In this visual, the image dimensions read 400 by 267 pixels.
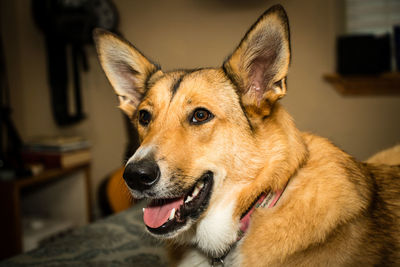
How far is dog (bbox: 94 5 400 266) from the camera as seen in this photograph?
3.42 feet

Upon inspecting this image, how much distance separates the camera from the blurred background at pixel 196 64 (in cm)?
274

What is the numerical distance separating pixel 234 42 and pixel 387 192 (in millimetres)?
2171

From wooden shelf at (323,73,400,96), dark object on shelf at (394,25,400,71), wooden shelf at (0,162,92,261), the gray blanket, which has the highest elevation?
dark object on shelf at (394,25,400,71)

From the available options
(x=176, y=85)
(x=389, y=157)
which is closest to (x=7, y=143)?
(x=176, y=85)

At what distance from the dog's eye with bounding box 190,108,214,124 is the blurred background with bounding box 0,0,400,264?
5.94 feet

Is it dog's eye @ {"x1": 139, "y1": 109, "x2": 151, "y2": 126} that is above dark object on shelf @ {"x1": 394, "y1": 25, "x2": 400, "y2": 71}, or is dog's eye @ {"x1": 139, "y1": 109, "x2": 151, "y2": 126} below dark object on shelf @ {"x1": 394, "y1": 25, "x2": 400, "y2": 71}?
below

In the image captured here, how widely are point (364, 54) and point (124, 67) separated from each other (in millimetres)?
1990

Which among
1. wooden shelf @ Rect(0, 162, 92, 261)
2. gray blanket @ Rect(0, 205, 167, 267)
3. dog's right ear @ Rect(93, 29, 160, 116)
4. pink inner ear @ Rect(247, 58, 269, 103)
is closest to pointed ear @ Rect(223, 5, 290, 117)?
pink inner ear @ Rect(247, 58, 269, 103)

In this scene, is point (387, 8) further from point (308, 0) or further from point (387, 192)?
point (387, 192)

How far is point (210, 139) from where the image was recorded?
3.95ft

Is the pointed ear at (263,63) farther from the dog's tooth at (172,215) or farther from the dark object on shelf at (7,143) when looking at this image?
the dark object on shelf at (7,143)

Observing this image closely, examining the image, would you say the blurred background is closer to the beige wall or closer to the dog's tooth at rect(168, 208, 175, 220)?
the beige wall

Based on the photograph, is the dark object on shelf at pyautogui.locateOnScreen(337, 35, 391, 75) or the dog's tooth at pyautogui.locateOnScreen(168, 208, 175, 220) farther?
the dark object on shelf at pyautogui.locateOnScreen(337, 35, 391, 75)

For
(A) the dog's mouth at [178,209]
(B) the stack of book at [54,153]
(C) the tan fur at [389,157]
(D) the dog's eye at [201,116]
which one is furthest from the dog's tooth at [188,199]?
(B) the stack of book at [54,153]
